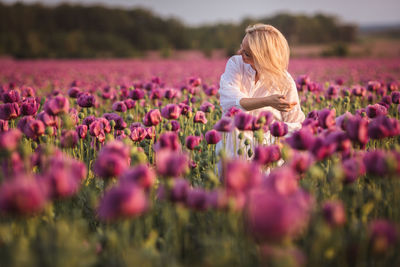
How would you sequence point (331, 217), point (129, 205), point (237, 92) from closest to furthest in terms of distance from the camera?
point (129, 205)
point (331, 217)
point (237, 92)

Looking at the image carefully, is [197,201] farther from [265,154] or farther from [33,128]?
[33,128]

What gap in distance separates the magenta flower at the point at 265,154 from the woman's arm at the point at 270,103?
0.82m

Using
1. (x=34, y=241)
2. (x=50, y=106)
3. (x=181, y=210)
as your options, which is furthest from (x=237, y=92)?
(x=34, y=241)

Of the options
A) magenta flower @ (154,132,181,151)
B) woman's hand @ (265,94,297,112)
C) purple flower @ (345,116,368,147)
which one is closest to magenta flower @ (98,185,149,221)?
magenta flower @ (154,132,181,151)

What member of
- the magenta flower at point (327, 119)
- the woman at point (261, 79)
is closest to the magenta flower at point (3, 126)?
the woman at point (261, 79)

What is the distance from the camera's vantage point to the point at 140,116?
434 cm

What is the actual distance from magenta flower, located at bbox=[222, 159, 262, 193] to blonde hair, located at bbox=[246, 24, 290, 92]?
1.75 m

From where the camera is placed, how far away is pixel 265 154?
5.31ft

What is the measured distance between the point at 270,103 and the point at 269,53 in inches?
17.4

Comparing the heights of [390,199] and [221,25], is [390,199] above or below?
below

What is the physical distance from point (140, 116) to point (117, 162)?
10.2 ft

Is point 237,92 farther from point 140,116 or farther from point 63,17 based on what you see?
point 63,17

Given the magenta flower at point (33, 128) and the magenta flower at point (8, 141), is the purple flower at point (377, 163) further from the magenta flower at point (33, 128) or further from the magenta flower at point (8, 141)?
the magenta flower at point (33, 128)

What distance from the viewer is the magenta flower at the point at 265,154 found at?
63.4 inches
